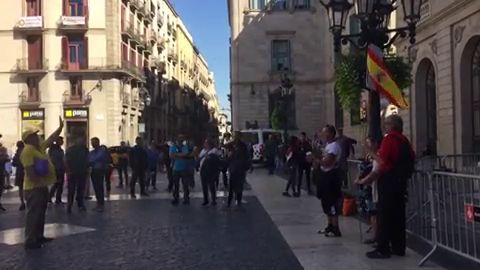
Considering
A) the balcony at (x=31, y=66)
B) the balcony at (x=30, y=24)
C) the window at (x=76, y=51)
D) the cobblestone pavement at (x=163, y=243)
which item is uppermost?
the balcony at (x=30, y=24)

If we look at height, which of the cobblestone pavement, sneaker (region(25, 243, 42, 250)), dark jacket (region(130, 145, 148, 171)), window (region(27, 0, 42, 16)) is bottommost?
the cobblestone pavement

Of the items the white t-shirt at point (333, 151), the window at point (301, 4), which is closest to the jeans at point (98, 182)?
the white t-shirt at point (333, 151)

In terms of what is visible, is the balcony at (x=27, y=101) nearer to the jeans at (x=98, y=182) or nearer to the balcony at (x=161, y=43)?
the balcony at (x=161, y=43)

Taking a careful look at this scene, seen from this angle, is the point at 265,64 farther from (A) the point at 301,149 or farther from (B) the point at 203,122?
(B) the point at 203,122

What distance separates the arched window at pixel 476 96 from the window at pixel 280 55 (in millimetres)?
27020

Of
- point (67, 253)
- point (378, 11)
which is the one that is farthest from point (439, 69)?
point (67, 253)

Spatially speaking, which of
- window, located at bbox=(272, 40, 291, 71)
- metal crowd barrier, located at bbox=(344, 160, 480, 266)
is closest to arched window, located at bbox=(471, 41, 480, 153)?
metal crowd barrier, located at bbox=(344, 160, 480, 266)

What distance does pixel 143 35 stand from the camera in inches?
2379

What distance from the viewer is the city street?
7957mm

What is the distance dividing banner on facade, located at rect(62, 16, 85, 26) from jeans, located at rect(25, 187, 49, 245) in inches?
1642

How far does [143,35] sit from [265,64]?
56.6 ft

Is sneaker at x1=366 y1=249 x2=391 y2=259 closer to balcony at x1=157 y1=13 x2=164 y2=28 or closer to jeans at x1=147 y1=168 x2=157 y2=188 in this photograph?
jeans at x1=147 y1=168 x2=157 y2=188

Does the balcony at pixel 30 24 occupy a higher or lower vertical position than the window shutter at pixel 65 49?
higher

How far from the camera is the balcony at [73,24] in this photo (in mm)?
49250
